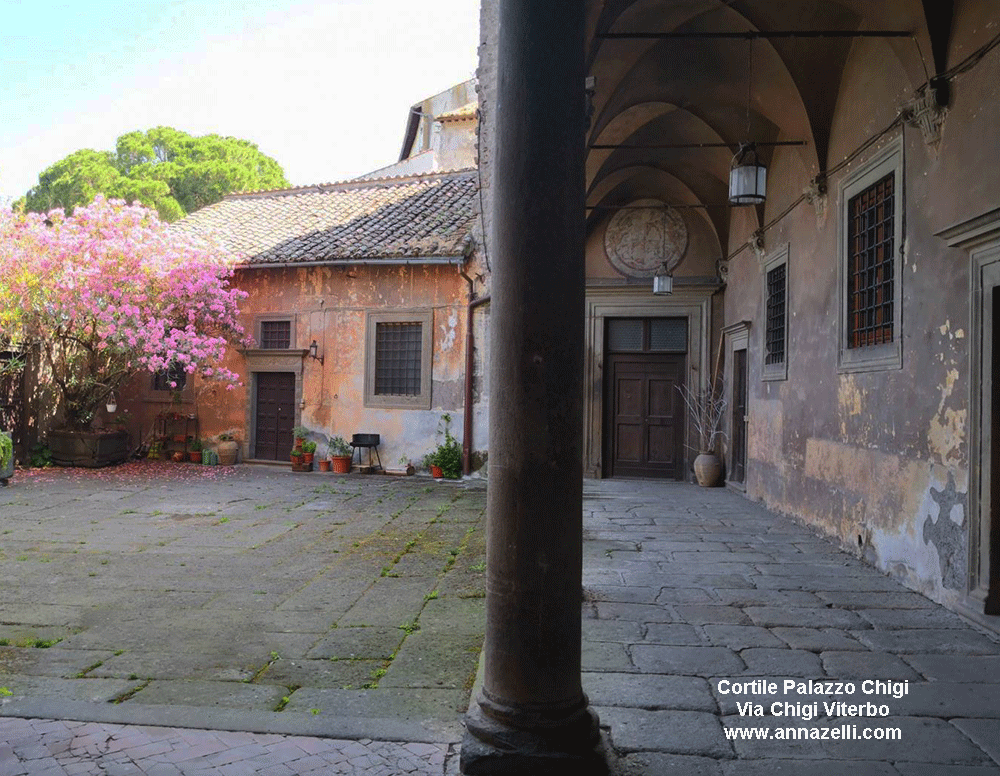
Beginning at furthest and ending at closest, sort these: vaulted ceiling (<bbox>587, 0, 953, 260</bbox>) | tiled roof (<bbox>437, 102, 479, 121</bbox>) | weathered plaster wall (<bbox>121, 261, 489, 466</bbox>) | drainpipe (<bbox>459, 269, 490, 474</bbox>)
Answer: tiled roof (<bbox>437, 102, 479, 121</bbox>) < weathered plaster wall (<bbox>121, 261, 489, 466</bbox>) < drainpipe (<bbox>459, 269, 490, 474</bbox>) < vaulted ceiling (<bbox>587, 0, 953, 260</bbox>)

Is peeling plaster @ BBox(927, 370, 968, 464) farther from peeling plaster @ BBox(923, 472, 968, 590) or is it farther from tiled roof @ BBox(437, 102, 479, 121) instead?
tiled roof @ BBox(437, 102, 479, 121)

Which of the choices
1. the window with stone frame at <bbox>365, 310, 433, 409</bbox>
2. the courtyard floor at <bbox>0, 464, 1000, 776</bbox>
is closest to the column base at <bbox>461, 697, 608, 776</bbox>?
the courtyard floor at <bbox>0, 464, 1000, 776</bbox>

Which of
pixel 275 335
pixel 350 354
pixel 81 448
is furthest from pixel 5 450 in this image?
pixel 350 354

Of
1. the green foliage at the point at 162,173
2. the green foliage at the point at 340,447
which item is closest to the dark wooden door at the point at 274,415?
the green foliage at the point at 340,447

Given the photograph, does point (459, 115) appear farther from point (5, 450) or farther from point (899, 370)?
point (899, 370)

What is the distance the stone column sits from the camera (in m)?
2.66

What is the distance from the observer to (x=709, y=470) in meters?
12.3

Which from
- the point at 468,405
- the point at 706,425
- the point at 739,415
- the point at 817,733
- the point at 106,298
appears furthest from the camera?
the point at 106,298

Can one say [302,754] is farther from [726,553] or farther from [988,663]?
[726,553]

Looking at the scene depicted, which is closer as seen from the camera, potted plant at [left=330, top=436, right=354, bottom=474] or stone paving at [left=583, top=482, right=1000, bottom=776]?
stone paving at [left=583, top=482, right=1000, bottom=776]

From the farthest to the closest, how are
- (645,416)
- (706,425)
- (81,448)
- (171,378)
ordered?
1. (171,378)
2. (81,448)
3. (645,416)
4. (706,425)

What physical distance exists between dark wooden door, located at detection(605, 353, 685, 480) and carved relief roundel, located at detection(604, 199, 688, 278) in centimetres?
152

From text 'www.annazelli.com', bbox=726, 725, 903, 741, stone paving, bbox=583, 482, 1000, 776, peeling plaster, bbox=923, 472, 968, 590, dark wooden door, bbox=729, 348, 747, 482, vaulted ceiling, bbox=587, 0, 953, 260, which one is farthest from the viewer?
dark wooden door, bbox=729, 348, 747, 482

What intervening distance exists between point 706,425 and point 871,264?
6115 mm
